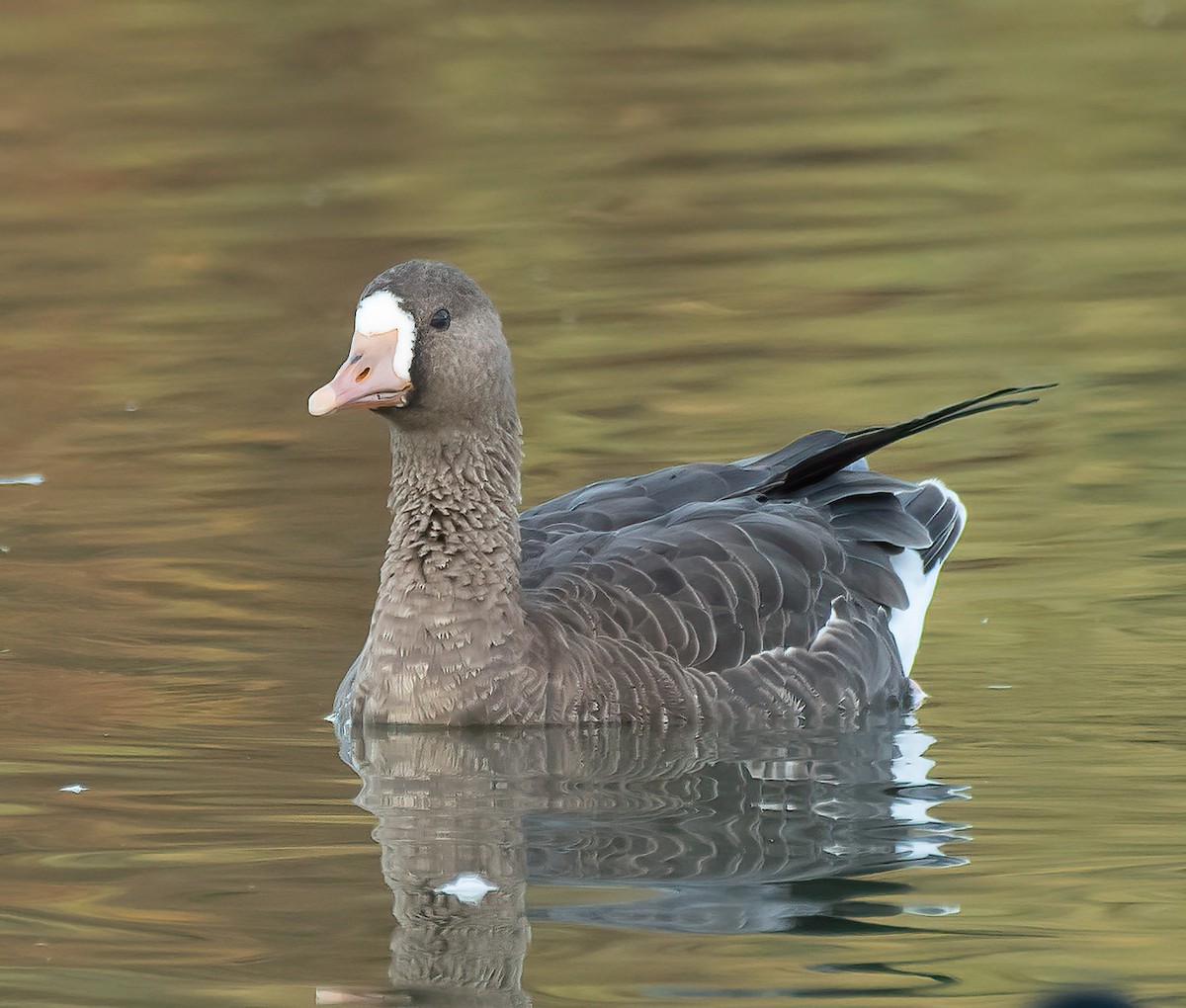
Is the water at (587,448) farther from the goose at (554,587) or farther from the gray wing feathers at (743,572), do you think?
the gray wing feathers at (743,572)

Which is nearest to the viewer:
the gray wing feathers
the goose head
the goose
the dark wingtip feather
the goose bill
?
the goose bill

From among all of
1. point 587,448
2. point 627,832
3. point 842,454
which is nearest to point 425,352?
point 842,454

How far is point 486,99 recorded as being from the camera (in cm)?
2327

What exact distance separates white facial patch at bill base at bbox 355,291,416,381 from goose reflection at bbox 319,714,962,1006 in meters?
1.40

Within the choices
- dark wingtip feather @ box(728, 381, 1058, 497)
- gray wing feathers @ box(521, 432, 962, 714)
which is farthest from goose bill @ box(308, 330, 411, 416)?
dark wingtip feather @ box(728, 381, 1058, 497)

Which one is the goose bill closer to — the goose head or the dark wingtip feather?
the goose head

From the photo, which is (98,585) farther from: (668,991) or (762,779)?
(668,991)

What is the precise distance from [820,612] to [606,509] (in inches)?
37.9

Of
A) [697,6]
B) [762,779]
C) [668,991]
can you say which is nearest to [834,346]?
[762,779]

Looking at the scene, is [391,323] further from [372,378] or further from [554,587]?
[554,587]

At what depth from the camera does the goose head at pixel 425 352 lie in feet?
29.2

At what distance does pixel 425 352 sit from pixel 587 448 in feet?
13.3

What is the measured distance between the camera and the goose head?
8898 mm

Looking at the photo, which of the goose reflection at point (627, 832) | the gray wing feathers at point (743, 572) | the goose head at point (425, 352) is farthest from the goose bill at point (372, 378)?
the goose reflection at point (627, 832)
